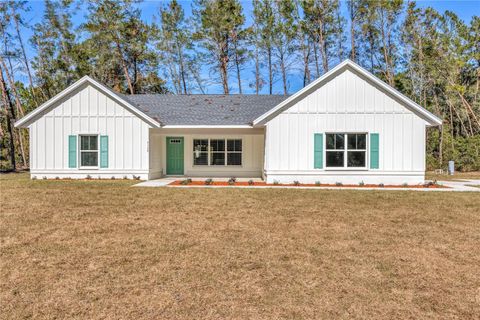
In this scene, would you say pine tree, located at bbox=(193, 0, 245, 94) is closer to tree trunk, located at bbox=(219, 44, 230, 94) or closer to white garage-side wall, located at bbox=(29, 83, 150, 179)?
tree trunk, located at bbox=(219, 44, 230, 94)

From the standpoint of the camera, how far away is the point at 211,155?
17031mm

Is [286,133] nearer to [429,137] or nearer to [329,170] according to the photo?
[329,170]

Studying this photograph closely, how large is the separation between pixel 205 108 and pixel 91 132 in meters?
6.46

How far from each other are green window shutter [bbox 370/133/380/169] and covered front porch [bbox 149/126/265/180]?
5.75 m

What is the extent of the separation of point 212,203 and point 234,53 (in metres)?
24.1

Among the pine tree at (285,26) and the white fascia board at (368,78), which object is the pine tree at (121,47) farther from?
the white fascia board at (368,78)

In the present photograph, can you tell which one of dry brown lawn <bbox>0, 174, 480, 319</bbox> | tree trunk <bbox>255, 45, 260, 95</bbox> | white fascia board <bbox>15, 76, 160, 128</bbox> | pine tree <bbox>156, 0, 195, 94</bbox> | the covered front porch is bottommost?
dry brown lawn <bbox>0, 174, 480, 319</bbox>

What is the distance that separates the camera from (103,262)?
4570 millimetres

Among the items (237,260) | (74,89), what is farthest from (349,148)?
(74,89)

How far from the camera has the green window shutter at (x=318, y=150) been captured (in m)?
13.6

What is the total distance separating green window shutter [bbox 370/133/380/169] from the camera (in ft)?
44.2

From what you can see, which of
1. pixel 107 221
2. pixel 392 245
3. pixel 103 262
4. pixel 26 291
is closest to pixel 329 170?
pixel 392 245

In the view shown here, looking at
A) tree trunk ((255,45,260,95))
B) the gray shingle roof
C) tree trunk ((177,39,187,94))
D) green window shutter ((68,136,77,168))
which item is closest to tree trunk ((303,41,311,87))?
tree trunk ((255,45,260,95))

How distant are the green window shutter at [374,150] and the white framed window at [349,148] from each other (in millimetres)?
301
